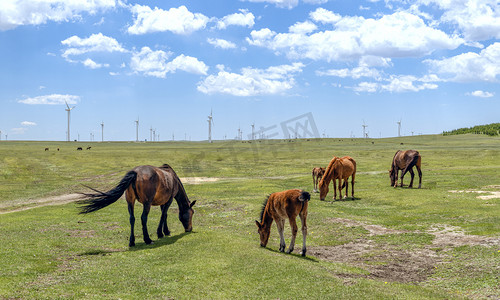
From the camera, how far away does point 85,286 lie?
38.0 feet

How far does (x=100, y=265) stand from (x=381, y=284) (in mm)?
9883

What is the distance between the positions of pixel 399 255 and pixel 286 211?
222 inches

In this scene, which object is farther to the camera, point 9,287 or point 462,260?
point 462,260

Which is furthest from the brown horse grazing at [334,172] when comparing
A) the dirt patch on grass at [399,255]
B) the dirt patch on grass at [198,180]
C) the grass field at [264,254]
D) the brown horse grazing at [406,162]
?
the dirt patch on grass at [198,180]

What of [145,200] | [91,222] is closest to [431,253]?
[145,200]

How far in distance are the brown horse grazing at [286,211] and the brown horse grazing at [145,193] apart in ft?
15.0

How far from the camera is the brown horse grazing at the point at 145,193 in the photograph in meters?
16.2

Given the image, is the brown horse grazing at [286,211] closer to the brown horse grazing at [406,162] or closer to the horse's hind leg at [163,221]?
the horse's hind leg at [163,221]

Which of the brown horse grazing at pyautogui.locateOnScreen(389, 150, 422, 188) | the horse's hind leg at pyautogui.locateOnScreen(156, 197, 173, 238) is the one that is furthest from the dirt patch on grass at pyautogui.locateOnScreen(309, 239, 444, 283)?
the brown horse grazing at pyautogui.locateOnScreen(389, 150, 422, 188)

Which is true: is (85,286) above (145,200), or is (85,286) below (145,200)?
below

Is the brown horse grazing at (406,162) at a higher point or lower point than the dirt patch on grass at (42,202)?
higher

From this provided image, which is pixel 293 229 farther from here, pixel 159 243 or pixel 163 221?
pixel 163 221

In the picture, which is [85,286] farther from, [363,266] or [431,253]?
[431,253]

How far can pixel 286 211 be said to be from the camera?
15125mm
